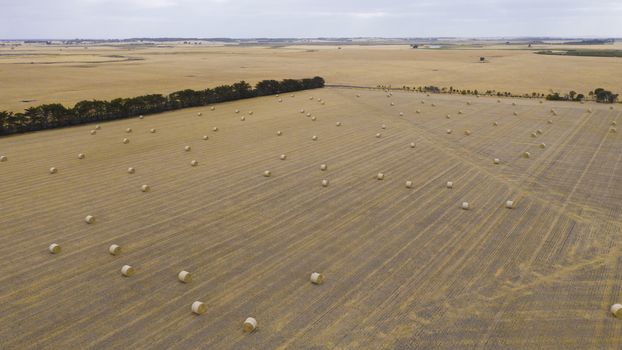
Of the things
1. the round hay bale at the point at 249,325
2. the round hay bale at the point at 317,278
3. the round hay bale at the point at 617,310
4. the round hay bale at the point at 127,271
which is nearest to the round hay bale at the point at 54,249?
the round hay bale at the point at 127,271

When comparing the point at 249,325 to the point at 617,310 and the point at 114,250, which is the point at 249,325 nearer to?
the point at 114,250

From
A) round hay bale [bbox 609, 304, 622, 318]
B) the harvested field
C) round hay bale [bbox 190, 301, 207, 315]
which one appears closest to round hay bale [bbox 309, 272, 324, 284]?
the harvested field

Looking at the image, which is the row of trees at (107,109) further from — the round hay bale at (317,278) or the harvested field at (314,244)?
the round hay bale at (317,278)

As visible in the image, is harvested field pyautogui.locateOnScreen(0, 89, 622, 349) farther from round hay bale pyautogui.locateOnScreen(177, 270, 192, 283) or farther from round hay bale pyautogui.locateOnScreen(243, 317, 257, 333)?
round hay bale pyautogui.locateOnScreen(243, 317, 257, 333)

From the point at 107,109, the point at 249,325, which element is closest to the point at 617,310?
the point at 249,325

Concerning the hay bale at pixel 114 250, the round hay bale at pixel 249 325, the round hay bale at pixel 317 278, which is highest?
the hay bale at pixel 114 250

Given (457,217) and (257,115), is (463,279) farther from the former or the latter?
(257,115)
